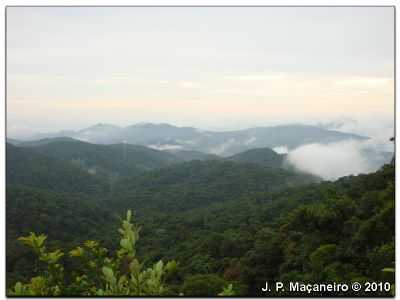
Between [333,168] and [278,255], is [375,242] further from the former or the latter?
[333,168]

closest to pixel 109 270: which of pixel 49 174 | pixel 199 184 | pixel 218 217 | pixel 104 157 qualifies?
pixel 218 217

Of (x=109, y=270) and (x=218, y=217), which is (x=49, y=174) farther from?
(x=109, y=270)

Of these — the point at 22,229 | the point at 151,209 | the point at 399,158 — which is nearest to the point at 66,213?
the point at 22,229

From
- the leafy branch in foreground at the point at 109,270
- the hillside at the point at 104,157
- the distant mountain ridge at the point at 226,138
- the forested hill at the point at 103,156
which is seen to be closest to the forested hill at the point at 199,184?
the distant mountain ridge at the point at 226,138

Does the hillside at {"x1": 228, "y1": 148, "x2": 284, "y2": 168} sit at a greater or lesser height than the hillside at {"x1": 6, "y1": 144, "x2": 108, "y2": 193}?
greater

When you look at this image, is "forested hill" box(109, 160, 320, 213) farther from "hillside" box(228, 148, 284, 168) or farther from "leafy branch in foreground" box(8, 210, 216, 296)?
"leafy branch in foreground" box(8, 210, 216, 296)

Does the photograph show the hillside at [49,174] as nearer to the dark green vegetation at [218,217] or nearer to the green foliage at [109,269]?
the dark green vegetation at [218,217]

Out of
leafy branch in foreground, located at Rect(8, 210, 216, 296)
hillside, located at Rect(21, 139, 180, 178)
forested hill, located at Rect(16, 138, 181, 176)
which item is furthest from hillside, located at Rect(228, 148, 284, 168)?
leafy branch in foreground, located at Rect(8, 210, 216, 296)
